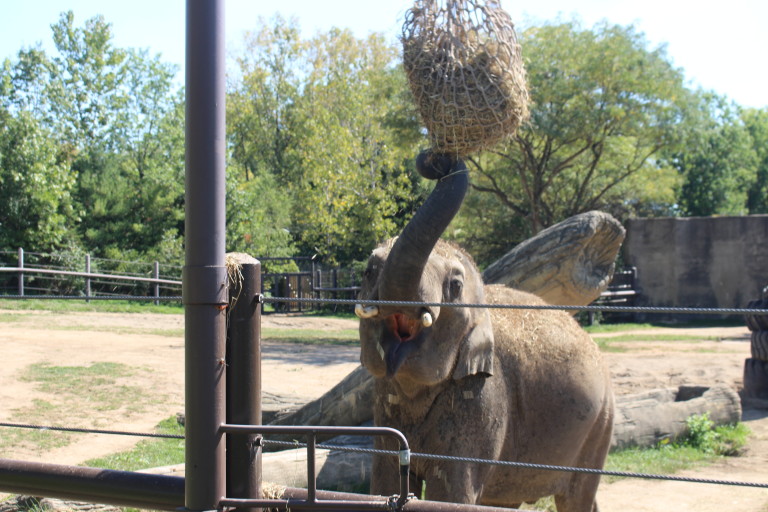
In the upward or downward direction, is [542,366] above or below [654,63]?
below

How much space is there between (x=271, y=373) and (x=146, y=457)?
4.74 metres

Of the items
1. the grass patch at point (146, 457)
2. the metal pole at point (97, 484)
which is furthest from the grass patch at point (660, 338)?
the metal pole at point (97, 484)

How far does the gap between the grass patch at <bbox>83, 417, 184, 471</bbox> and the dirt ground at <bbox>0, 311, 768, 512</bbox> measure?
0.66ft

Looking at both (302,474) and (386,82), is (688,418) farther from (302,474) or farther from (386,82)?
(386,82)

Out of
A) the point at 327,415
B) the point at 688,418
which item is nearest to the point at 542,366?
the point at 327,415

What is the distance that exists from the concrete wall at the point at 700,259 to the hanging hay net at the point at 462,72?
21.1 metres

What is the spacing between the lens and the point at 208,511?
2.21 m

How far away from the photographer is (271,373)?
38.6 ft

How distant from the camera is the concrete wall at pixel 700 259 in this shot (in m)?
22.8

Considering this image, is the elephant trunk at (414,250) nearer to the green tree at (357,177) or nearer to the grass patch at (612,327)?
the grass patch at (612,327)

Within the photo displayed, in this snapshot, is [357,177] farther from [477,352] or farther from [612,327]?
[477,352]

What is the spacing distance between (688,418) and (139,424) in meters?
5.69

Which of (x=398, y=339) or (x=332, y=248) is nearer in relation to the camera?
(x=398, y=339)

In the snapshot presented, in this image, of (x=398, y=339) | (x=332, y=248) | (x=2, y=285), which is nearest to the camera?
(x=398, y=339)
